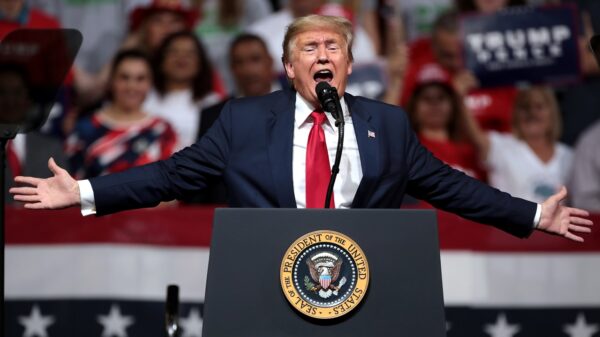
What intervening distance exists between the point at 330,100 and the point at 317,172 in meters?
0.25

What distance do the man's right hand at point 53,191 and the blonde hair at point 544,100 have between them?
12.1 feet

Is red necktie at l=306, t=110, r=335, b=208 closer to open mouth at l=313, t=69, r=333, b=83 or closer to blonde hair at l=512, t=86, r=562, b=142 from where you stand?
open mouth at l=313, t=69, r=333, b=83

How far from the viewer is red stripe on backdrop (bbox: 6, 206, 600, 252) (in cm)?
516

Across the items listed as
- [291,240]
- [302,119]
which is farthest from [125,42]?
[291,240]

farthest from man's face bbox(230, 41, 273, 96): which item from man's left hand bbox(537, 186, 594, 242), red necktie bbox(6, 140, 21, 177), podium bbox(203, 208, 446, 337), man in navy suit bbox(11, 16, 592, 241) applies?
podium bbox(203, 208, 446, 337)

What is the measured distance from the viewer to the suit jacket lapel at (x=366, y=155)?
139 inches

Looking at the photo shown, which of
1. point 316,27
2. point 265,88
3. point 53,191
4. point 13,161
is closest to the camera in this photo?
point 53,191

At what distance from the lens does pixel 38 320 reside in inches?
203

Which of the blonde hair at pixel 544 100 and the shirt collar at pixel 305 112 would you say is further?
the blonde hair at pixel 544 100

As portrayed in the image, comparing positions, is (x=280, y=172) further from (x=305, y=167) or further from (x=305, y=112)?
(x=305, y=112)

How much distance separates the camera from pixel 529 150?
6.61 metres

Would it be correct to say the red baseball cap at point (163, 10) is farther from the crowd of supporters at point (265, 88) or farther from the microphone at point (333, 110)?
the microphone at point (333, 110)

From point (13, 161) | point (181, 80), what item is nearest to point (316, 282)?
point (13, 161)

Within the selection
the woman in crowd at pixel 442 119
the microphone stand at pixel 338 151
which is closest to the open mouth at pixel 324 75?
the microphone stand at pixel 338 151
